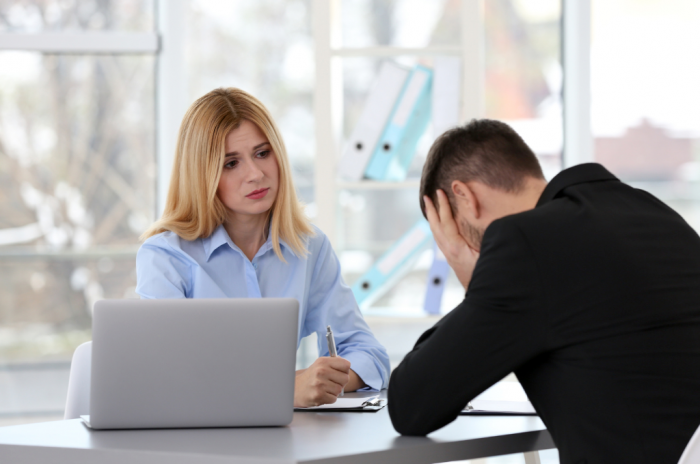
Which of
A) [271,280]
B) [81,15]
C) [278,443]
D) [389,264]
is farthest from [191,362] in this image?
[81,15]

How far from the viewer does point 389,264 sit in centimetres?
309

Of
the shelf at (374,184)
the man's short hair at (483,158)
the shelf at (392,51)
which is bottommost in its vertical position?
the shelf at (374,184)

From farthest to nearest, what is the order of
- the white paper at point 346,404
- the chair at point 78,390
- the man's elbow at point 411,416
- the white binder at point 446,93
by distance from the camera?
the white binder at point 446,93 → the chair at point 78,390 → the white paper at point 346,404 → the man's elbow at point 411,416

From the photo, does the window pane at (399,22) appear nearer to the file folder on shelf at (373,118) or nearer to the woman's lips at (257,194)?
the file folder on shelf at (373,118)

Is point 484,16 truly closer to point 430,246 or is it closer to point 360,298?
point 430,246

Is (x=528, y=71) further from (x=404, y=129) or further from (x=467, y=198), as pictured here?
(x=467, y=198)

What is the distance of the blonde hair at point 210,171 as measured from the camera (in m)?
1.83

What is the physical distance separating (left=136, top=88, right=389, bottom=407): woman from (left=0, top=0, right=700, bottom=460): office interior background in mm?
1238

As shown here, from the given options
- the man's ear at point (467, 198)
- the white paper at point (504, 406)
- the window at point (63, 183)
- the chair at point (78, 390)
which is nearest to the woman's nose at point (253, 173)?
the chair at point (78, 390)

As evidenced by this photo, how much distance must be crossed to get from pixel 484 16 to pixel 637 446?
279 cm

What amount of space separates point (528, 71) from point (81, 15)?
2139 millimetres

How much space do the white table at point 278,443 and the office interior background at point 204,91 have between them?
1.96m

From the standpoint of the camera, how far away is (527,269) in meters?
1.10

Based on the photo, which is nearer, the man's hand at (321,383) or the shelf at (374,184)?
the man's hand at (321,383)
